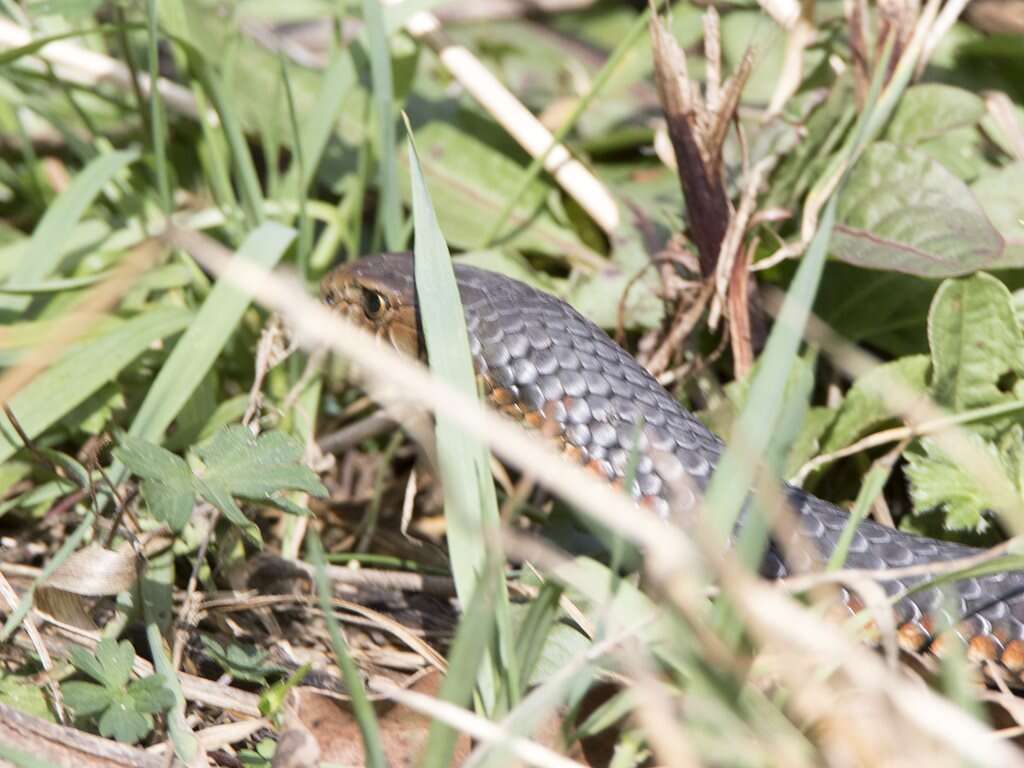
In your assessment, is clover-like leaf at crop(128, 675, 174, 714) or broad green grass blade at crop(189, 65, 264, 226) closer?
clover-like leaf at crop(128, 675, 174, 714)

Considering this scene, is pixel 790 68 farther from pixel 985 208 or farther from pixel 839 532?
pixel 839 532

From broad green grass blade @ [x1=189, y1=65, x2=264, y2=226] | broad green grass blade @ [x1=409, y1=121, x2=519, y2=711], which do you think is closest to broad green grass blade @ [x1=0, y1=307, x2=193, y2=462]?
broad green grass blade @ [x1=189, y1=65, x2=264, y2=226]

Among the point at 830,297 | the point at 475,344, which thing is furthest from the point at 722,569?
the point at 830,297

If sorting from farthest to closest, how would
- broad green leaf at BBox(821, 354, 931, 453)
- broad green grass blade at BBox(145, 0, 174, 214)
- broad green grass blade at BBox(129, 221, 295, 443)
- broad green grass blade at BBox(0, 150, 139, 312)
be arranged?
broad green grass blade at BBox(0, 150, 139, 312) → broad green grass blade at BBox(145, 0, 174, 214) → broad green leaf at BBox(821, 354, 931, 453) → broad green grass blade at BBox(129, 221, 295, 443)

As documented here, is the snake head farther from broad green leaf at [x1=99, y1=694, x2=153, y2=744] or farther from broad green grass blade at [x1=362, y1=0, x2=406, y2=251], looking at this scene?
broad green leaf at [x1=99, y1=694, x2=153, y2=744]

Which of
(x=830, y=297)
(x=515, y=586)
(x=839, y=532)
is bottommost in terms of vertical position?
(x=515, y=586)
